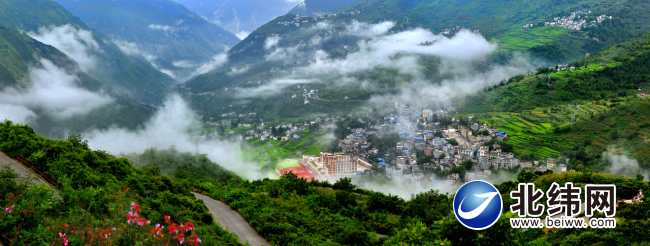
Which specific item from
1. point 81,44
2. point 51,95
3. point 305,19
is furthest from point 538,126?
point 305,19

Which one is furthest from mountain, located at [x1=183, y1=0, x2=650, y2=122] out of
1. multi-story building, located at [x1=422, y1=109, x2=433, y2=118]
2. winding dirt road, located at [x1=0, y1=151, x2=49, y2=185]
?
winding dirt road, located at [x1=0, y1=151, x2=49, y2=185]

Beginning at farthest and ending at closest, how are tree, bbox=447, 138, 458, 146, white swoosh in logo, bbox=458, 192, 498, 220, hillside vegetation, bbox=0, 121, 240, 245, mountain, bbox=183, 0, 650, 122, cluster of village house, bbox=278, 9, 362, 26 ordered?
cluster of village house, bbox=278, 9, 362, 26
mountain, bbox=183, 0, 650, 122
tree, bbox=447, 138, 458, 146
white swoosh in logo, bbox=458, 192, 498, 220
hillside vegetation, bbox=0, 121, 240, 245

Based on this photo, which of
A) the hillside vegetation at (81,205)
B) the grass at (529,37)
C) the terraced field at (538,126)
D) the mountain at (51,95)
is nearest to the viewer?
the hillside vegetation at (81,205)

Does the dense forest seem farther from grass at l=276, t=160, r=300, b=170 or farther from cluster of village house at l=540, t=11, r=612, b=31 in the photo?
cluster of village house at l=540, t=11, r=612, b=31

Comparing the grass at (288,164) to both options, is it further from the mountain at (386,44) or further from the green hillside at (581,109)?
the mountain at (386,44)

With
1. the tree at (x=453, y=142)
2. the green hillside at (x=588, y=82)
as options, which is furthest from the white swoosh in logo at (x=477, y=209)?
the green hillside at (x=588, y=82)
